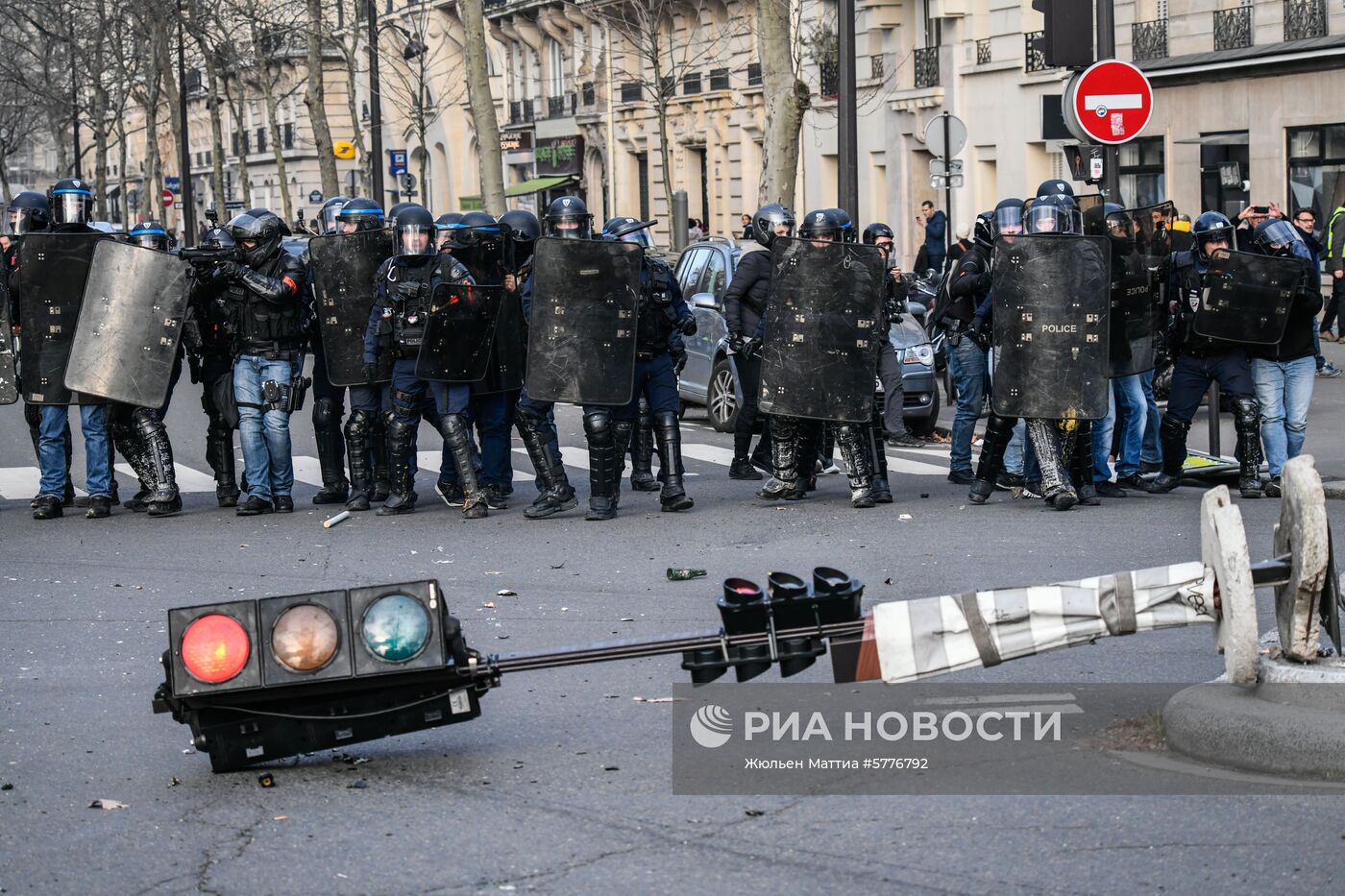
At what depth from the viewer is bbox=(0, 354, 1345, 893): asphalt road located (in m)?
4.64

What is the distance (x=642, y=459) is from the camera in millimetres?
12641

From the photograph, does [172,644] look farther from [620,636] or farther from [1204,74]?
[1204,74]

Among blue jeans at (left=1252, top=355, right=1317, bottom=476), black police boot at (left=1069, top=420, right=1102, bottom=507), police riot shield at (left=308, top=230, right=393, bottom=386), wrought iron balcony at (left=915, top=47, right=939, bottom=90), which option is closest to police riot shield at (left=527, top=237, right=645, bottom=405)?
police riot shield at (left=308, top=230, right=393, bottom=386)

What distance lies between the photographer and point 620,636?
770cm

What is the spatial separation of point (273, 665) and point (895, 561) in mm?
4518

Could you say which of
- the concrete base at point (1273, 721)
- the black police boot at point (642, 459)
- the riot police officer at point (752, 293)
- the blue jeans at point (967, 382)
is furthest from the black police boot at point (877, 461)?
the concrete base at point (1273, 721)

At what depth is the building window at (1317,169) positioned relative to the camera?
91.0 ft

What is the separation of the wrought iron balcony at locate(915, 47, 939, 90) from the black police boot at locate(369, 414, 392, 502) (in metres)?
26.5

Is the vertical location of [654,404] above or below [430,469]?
above

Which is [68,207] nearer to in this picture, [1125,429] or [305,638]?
[1125,429]

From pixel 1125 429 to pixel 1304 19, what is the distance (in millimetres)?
18080

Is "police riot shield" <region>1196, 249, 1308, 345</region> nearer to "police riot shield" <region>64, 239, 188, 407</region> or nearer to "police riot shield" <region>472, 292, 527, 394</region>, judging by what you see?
"police riot shield" <region>472, 292, 527, 394</region>

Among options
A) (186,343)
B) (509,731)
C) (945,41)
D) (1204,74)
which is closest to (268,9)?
(945,41)

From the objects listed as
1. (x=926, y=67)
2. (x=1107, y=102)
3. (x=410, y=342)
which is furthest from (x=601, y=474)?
(x=926, y=67)
